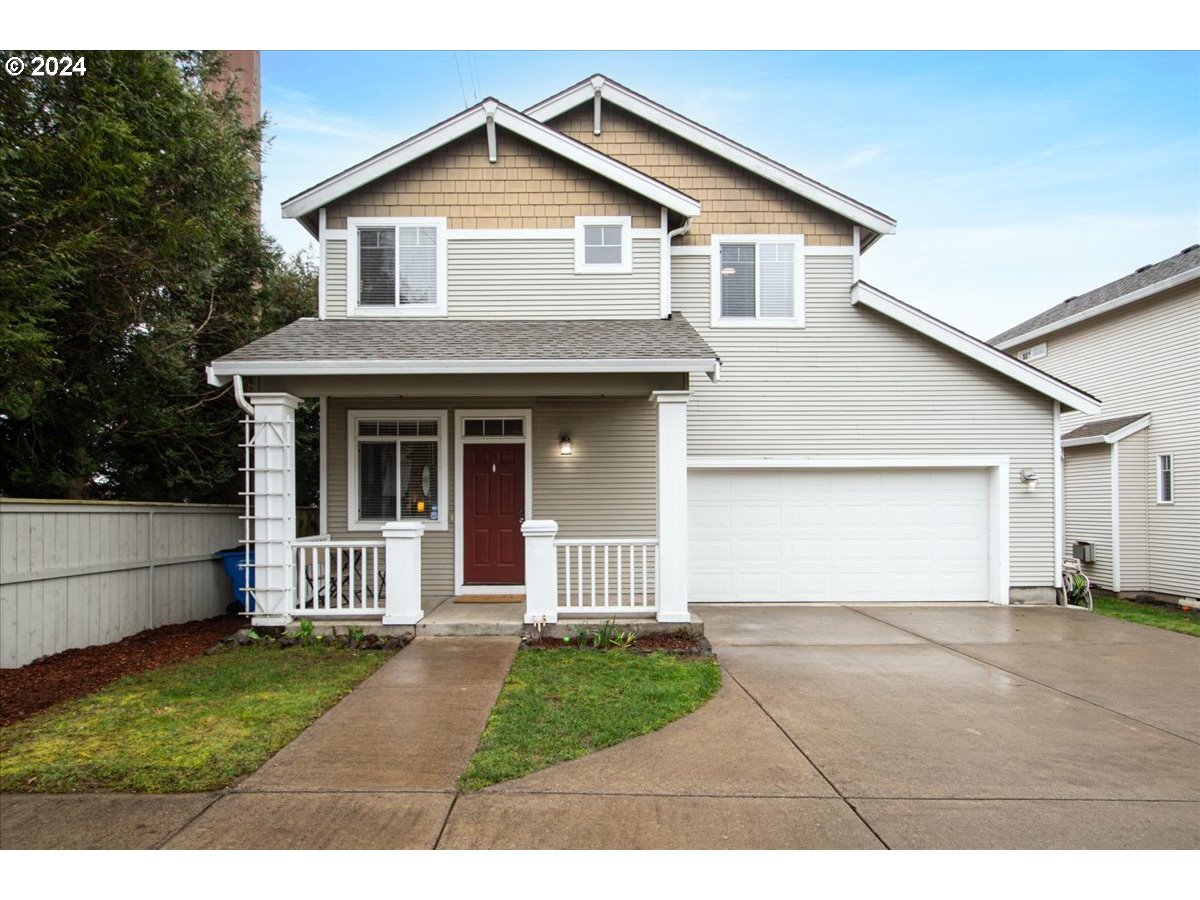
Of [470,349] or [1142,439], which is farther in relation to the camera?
[1142,439]

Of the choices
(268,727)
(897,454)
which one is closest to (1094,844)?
(268,727)

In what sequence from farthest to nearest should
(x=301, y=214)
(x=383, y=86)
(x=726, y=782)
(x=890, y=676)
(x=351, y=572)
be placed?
(x=383, y=86), (x=301, y=214), (x=351, y=572), (x=890, y=676), (x=726, y=782)

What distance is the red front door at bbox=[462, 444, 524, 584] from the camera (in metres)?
9.89

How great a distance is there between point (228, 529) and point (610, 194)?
7420 millimetres

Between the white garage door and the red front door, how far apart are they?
2.75m

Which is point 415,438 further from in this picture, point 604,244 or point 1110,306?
point 1110,306

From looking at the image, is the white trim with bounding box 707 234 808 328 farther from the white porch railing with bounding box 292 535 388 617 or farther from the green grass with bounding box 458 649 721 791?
the white porch railing with bounding box 292 535 388 617

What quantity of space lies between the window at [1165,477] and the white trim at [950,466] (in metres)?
4.51

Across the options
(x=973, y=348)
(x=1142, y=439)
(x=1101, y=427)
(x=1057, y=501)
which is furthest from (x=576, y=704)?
(x=1101, y=427)

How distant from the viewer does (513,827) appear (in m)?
3.52

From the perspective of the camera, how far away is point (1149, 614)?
11.1m

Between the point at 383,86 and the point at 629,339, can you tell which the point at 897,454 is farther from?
the point at 383,86

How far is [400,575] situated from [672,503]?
3.14 m
